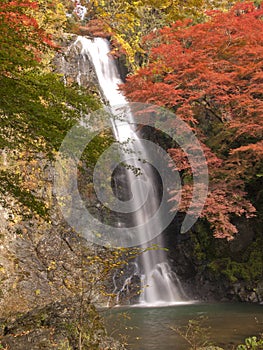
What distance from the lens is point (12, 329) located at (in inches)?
180

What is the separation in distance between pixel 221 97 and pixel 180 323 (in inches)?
280

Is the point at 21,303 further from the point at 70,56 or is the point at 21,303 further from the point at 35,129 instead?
the point at 70,56

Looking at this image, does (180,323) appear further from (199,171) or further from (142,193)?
(142,193)

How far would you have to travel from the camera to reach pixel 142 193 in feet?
49.3

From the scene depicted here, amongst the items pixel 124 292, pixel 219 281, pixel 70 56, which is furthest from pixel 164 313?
pixel 70 56

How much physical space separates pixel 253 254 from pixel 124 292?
4.75 metres

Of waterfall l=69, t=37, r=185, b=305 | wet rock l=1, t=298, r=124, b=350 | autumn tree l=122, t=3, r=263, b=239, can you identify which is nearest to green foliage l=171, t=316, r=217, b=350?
wet rock l=1, t=298, r=124, b=350

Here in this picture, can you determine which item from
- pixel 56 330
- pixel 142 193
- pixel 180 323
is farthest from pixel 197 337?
pixel 142 193

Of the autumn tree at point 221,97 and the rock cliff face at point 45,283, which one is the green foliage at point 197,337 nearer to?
the rock cliff face at point 45,283

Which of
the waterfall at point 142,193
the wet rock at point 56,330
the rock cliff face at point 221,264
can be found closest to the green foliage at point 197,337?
the wet rock at point 56,330

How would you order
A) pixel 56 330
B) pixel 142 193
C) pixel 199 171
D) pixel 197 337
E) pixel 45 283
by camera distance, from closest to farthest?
pixel 56 330, pixel 197 337, pixel 45 283, pixel 199 171, pixel 142 193

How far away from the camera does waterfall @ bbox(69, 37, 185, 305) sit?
12289mm

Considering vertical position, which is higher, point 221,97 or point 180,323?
point 221,97

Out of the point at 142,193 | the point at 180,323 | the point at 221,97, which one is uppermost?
the point at 221,97
